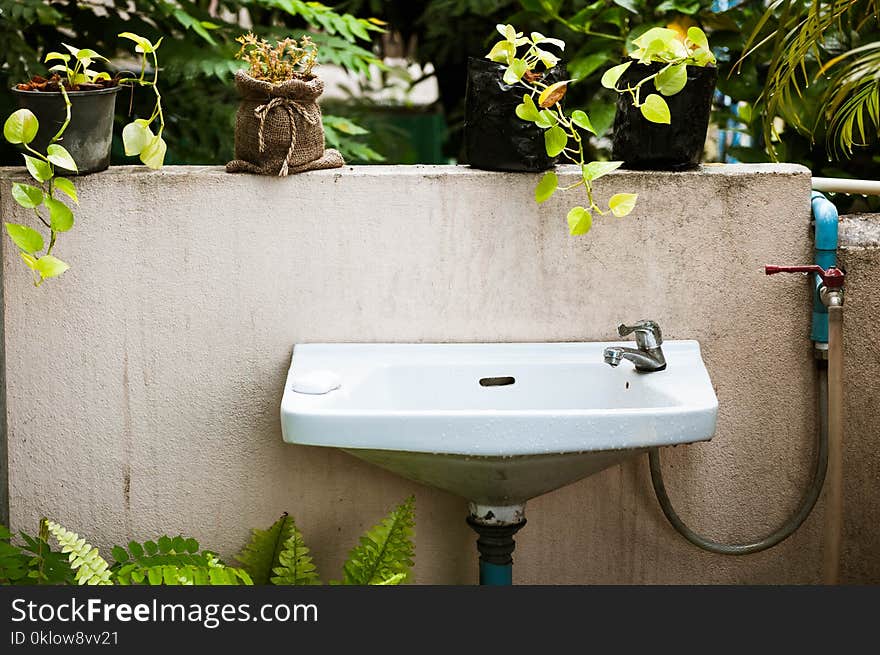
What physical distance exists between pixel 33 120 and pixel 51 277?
13.9 inches

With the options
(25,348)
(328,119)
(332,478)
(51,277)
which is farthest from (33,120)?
(328,119)

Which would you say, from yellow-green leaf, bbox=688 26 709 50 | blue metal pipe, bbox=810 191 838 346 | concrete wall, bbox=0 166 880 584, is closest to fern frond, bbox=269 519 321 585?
concrete wall, bbox=0 166 880 584

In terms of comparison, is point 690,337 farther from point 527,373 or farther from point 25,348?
point 25,348

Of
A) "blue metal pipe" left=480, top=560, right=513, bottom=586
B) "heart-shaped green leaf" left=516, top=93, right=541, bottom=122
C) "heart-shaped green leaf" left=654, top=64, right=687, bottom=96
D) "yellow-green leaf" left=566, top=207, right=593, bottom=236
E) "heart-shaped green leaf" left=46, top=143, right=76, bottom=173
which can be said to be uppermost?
"heart-shaped green leaf" left=654, top=64, right=687, bottom=96

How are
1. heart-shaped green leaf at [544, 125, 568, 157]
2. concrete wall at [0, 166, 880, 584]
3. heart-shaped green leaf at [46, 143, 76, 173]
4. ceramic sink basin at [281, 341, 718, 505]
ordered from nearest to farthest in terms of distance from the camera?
ceramic sink basin at [281, 341, 718, 505] → heart-shaped green leaf at [46, 143, 76, 173] → heart-shaped green leaf at [544, 125, 568, 157] → concrete wall at [0, 166, 880, 584]

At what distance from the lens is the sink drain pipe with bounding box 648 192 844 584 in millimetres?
2225

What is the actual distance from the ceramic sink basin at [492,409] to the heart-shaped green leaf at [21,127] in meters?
0.66

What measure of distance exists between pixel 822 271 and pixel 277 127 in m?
1.13

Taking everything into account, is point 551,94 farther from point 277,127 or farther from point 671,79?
point 277,127

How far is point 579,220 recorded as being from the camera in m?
2.18

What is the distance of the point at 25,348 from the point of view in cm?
231

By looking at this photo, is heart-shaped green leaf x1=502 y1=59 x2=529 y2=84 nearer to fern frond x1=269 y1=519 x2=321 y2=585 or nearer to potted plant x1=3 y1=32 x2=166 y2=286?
potted plant x1=3 y1=32 x2=166 y2=286

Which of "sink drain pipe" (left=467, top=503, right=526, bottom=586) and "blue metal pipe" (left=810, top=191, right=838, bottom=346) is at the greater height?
"blue metal pipe" (left=810, top=191, right=838, bottom=346)

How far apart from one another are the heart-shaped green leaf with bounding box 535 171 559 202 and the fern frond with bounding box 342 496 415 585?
67 cm
